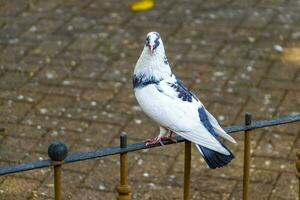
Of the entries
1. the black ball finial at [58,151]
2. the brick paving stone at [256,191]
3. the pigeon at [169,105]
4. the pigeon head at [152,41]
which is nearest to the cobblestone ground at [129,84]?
the brick paving stone at [256,191]

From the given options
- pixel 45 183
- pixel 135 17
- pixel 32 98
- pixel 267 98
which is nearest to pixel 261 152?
pixel 267 98

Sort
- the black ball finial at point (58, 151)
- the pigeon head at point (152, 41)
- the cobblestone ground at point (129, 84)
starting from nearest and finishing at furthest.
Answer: the black ball finial at point (58, 151)
the pigeon head at point (152, 41)
the cobblestone ground at point (129, 84)

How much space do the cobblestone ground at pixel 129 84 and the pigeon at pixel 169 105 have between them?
75.9 inches

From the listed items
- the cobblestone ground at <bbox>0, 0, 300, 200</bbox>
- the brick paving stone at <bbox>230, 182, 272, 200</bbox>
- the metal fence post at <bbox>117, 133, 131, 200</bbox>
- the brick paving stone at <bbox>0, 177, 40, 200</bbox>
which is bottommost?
the cobblestone ground at <bbox>0, 0, 300, 200</bbox>

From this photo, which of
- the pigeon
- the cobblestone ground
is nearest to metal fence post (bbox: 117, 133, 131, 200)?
the pigeon

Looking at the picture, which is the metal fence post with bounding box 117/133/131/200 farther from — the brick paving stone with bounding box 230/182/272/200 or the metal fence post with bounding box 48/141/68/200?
the brick paving stone with bounding box 230/182/272/200

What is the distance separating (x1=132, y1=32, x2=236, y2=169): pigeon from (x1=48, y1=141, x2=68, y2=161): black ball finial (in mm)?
379

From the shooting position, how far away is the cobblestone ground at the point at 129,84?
505cm

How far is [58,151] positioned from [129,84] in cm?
361

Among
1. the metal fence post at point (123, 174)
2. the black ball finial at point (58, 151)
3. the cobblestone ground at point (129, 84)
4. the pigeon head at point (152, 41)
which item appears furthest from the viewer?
the cobblestone ground at point (129, 84)

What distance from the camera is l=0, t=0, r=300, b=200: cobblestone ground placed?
5047mm

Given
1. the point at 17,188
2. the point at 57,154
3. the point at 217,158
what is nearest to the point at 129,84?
the point at 17,188

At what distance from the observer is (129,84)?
6.35 meters

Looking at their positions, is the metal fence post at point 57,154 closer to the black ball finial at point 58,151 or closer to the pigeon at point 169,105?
the black ball finial at point 58,151
